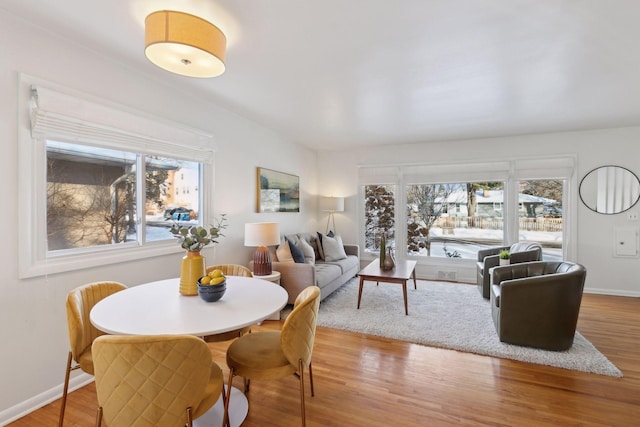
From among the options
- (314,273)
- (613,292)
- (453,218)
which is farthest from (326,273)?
(613,292)

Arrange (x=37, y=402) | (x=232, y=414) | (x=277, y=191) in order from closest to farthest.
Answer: (x=232, y=414)
(x=37, y=402)
(x=277, y=191)

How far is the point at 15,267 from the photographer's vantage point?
6.30 feet

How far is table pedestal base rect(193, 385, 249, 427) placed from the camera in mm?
1826

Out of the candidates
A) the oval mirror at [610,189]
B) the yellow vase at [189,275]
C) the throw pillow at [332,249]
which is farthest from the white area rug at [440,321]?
the oval mirror at [610,189]

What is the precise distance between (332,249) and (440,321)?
2.06 m

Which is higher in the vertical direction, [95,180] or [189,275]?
[95,180]

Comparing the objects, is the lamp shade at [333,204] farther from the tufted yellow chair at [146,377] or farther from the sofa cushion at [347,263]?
the tufted yellow chair at [146,377]

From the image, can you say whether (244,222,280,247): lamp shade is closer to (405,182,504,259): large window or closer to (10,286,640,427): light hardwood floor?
(10,286,640,427): light hardwood floor

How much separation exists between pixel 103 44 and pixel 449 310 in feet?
14.1

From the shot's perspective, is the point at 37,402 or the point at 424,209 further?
the point at 424,209

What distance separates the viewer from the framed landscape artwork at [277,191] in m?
4.38

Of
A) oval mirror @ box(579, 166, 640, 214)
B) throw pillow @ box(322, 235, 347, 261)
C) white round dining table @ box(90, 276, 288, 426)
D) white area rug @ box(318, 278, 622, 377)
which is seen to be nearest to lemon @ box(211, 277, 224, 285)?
white round dining table @ box(90, 276, 288, 426)

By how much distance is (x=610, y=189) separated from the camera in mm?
4500

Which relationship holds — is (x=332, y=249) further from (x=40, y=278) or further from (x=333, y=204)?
(x=40, y=278)
